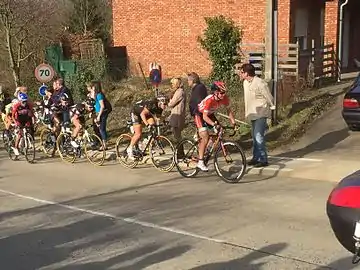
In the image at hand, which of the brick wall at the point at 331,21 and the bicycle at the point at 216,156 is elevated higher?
the brick wall at the point at 331,21

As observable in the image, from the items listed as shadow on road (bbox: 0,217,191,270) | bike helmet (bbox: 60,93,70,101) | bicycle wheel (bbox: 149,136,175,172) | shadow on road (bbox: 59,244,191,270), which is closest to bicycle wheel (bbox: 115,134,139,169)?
bicycle wheel (bbox: 149,136,175,172)

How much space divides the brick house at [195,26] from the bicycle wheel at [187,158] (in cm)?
1121

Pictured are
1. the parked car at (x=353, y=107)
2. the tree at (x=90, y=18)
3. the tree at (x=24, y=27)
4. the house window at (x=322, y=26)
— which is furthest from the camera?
the tree at (x=90, y=18)

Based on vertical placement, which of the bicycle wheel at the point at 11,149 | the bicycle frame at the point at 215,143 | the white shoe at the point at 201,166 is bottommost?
the bicycle wheel at the point at 11,149

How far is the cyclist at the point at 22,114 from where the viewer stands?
13.4 meters

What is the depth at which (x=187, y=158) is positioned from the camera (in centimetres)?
1059

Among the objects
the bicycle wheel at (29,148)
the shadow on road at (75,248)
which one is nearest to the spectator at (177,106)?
the bicycle wheel at (29,148)

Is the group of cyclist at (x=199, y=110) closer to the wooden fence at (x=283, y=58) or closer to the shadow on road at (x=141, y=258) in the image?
the shadow on road at (x=141, y=258)

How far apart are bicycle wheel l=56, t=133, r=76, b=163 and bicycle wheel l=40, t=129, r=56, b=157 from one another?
1.81 ft

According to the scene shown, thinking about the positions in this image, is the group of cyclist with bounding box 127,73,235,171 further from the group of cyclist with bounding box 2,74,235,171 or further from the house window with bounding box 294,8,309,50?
the house window with bounding box 294,8,309,50

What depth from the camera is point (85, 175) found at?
11.2 m

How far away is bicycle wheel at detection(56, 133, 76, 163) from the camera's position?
42.5 ft

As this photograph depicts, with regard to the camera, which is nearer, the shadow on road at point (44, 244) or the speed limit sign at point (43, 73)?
the shadow on road at point (44, 244)

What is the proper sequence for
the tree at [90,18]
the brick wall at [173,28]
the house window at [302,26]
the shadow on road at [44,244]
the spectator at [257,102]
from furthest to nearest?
the tree at [90,18]
the brick wall at [173,28]
the house window at [302,26]
the spectator at [257,102]
the shadow on road at [44,244]
